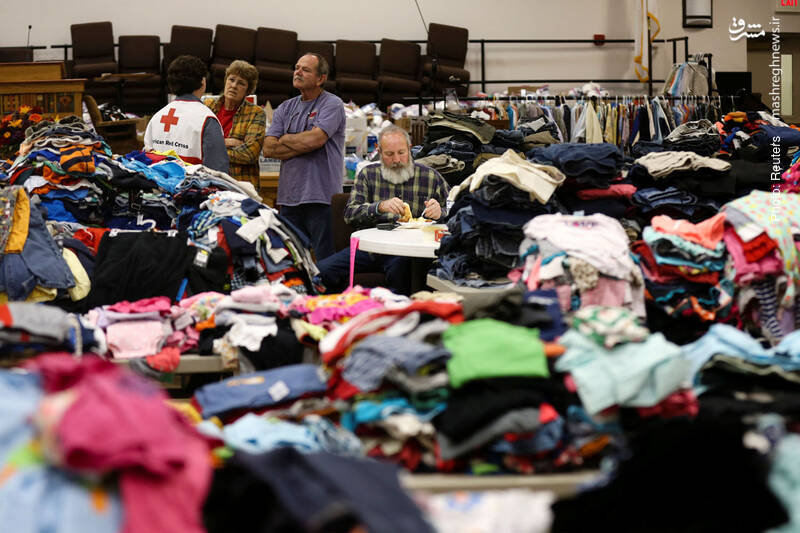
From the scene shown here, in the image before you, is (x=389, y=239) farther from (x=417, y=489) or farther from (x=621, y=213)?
(x=417, y=489)

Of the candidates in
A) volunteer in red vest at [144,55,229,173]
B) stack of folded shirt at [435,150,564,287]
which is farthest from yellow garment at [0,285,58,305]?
volunteer in red vest at [144,55,229,173]

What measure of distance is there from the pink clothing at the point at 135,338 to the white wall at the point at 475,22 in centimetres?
980

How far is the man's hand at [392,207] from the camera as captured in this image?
4.89 m

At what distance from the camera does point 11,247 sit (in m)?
3.33

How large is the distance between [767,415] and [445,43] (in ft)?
34.2

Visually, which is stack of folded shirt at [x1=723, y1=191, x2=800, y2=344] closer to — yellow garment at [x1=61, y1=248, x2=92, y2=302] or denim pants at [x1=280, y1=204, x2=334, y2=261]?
yellow garment at [x1=61, y1=248, x2=92, y2=302]

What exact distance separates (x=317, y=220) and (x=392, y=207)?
3.46 ft

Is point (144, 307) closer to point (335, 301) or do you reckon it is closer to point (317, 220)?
point (335, 301)

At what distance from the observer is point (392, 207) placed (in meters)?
4.89

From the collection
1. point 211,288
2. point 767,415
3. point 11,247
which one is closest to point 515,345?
point 767,415

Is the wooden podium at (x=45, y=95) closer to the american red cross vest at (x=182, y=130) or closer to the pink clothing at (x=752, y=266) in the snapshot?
the american red cross vest at (x=182, y=130)

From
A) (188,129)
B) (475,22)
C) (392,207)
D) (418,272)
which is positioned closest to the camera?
(418,272)

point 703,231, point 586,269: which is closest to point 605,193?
point 703,231

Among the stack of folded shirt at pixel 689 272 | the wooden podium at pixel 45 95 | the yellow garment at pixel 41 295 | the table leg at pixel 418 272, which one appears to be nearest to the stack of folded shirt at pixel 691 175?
the stack of folded shirt at pixel 689 272
